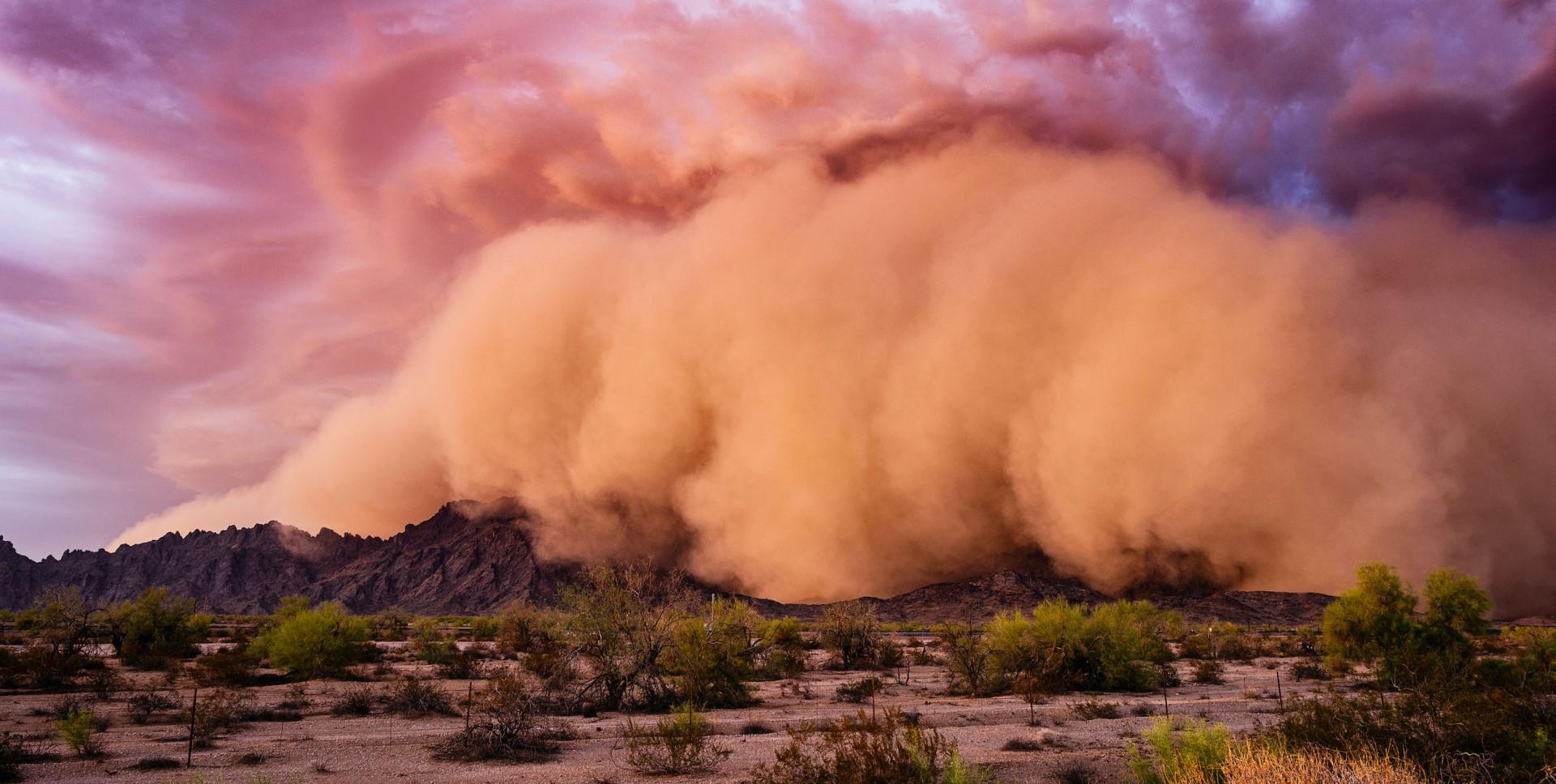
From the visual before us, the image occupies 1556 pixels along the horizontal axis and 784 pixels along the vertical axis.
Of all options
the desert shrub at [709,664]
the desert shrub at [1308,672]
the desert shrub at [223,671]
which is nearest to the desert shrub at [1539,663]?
the desert shrub at [1308,672]

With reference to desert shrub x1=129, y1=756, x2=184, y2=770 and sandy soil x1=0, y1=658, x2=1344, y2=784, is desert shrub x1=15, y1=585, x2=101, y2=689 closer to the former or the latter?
sandy soil x1=0, y1=658, x2=1344, y2=784

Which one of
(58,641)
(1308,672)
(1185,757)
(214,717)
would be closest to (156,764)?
(214,717)

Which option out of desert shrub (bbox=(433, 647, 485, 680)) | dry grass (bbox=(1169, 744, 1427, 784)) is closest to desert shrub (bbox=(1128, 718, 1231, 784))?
dry grass (bbox=(1169, 744, 1427, 784))

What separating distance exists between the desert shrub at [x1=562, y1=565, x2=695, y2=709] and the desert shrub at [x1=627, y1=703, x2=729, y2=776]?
8322mm

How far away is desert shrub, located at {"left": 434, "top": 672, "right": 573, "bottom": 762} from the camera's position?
19.6m

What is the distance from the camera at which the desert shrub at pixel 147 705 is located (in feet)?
79.0

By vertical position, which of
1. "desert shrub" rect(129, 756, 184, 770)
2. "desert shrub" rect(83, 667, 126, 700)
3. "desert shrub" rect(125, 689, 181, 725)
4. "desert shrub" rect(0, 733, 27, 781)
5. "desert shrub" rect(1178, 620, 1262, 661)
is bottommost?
"desert shrub" rect(1178, 620, 1262, 661)

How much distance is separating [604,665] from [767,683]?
10.9 meters

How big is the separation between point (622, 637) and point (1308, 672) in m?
31.8

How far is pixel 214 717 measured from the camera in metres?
23.1

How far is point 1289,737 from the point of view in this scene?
1415 cm

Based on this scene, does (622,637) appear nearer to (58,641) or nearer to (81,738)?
(81,738)

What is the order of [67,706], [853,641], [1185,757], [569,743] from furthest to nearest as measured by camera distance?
[853,641] → [67,706] → [569,743] → [1185,757]

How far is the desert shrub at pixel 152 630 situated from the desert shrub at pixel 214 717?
19145 mm
